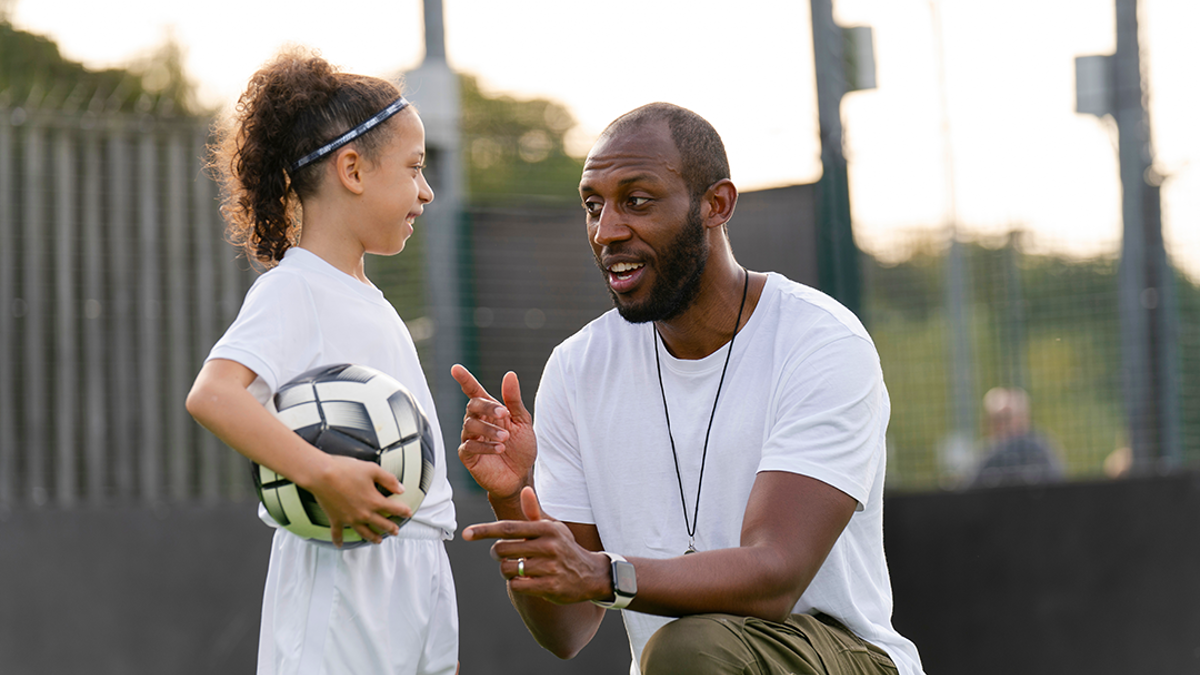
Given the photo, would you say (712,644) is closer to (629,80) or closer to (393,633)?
(393,633)

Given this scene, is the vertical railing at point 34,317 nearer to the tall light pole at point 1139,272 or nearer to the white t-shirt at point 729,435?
the white t-shirt at point 729,435

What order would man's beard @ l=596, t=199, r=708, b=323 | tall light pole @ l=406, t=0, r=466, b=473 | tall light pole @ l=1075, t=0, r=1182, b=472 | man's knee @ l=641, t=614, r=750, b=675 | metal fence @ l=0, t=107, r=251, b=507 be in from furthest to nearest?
tall light pole @ l=406, t=0, r=466, b=473, metal fence @ l=0, t=107, r=251, b=507, tall light pole @ l=1075, t=0, r=1182, b=472, man's beard @ l=596, t=199, r=708, b=323, man's knee @ l=641, t=614, r=750, b=675

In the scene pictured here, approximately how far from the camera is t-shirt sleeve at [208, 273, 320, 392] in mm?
2805

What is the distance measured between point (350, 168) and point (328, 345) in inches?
19.7

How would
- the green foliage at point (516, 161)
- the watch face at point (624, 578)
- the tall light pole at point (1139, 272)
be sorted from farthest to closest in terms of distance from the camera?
1. the green foliage at point (516, 161)
2. the tall light pole at point (1139, 272)
3. the watch face at point (624, 578)

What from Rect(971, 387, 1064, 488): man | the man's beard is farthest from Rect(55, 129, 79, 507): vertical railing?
Rect(971, 387, 1064, 488): man

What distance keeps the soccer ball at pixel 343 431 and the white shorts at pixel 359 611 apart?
0.12 meters

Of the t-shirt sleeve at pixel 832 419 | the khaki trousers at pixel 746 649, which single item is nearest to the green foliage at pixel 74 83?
the t-shirt sleeve at pixel 832 419

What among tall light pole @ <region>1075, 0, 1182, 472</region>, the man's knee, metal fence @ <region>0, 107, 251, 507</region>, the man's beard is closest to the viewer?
the man's knee

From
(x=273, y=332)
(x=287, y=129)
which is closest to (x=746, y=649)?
(x=273, y=332)

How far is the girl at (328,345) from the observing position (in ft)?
8.82

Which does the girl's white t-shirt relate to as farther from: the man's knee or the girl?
the man's knee

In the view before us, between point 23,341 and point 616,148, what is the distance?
3.63m

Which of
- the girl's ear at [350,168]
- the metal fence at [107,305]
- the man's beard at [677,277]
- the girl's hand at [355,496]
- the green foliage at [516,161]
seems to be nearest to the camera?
the girl's hand at [355,496]
